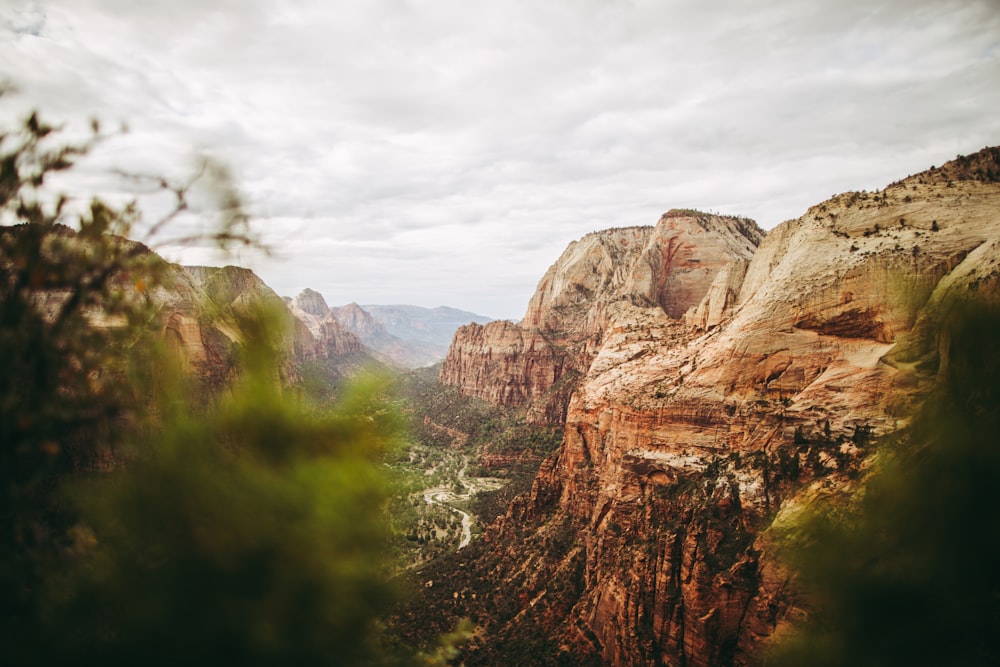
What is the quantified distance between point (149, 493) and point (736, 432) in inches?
1008

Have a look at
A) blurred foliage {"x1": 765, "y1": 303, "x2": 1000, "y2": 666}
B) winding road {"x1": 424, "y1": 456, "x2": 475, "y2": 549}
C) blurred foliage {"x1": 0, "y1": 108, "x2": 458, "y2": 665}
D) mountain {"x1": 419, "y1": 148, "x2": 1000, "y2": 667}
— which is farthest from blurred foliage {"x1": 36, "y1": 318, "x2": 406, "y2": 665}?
winding road {"x1": 424, "y1": 456, "x2": 475, "y2": 549}

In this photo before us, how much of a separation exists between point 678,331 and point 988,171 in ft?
66.0

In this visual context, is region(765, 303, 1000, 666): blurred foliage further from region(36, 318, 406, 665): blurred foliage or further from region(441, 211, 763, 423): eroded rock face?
region(441, 211, 763, 423): eroded rock face

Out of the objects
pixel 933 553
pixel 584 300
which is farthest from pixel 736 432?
pixel 584 300

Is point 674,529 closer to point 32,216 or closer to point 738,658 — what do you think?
point 738,658

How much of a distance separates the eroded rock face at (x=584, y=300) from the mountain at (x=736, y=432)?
70.1 feet

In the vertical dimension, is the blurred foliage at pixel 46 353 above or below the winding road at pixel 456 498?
above

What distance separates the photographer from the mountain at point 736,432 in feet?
63.0

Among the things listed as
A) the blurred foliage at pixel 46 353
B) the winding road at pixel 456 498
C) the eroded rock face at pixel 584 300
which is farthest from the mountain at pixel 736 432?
the eroded rock face at pixel 584 300

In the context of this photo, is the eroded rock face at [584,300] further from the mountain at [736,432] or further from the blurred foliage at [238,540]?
the blurred foliage at [238,540]

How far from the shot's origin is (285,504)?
16.6 feet

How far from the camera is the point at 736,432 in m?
24.7

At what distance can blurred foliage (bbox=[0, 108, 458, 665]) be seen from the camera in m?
3.74

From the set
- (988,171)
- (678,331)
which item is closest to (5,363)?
(988,171)
